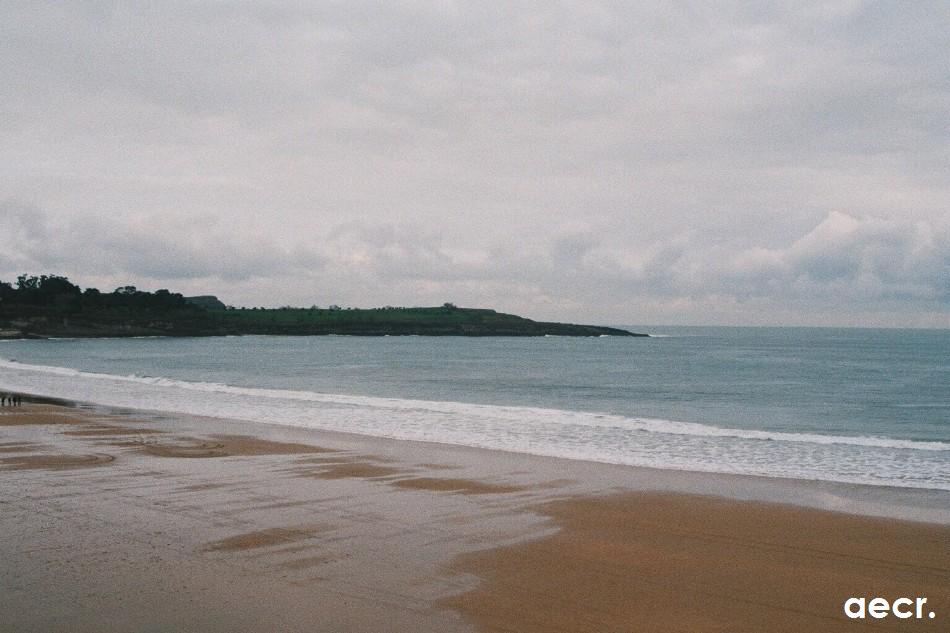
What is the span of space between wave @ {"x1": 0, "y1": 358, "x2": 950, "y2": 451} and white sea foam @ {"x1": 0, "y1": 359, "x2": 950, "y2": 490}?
43 millimetres

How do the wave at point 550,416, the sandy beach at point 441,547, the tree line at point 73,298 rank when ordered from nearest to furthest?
the sandy beach at point 441,547 < the wave at point 550,416 < the tree line at point 73,298

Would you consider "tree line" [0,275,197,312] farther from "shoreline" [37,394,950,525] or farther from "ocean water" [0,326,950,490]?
"shoreline" [37,394,950,525]

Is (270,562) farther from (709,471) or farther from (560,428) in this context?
(560,428)

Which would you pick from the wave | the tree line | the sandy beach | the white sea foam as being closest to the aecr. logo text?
the sandy beach

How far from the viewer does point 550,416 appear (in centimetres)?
2909

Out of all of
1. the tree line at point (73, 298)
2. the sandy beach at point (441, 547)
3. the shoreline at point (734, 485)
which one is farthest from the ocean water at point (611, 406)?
the tree line at point (73, 298)

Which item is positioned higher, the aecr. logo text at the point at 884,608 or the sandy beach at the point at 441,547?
the aecr. logo text at the point at 884,608

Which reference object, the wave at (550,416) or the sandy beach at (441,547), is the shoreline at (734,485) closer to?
the sandy beach at (441,547)

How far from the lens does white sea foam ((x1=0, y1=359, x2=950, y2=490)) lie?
59.2 ft

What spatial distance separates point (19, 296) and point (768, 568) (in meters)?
176

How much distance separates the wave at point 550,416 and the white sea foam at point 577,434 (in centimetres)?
4

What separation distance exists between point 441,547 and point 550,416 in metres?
19.3

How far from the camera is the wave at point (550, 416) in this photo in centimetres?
2323

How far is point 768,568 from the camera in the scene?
954cm
